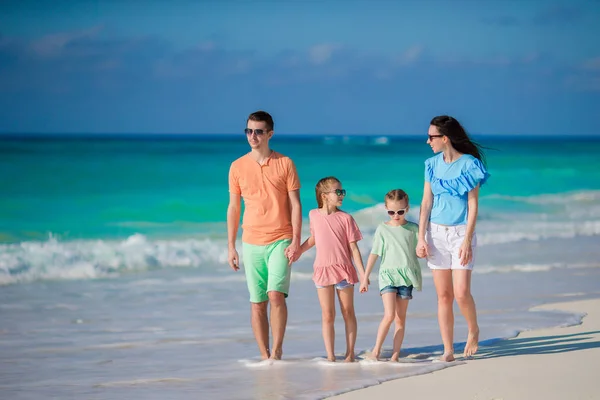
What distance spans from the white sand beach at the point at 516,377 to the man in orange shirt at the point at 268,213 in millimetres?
836

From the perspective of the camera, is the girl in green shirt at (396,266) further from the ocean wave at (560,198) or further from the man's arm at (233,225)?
the ocean wave at (560,198)

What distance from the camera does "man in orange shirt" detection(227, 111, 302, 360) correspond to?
4.91m

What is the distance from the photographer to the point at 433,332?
236 inches

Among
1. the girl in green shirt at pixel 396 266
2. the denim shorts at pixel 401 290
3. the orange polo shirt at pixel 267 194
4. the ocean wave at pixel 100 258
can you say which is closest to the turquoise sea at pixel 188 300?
the ocean wave at pixel 100 258

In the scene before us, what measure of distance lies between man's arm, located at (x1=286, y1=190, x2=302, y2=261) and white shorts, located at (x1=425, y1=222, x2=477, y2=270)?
27.1 inches

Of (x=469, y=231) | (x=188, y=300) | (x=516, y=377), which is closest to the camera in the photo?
(x=516, y=377)

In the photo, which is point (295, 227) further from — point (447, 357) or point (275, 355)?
point (447, 357)

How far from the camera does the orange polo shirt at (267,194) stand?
491cm

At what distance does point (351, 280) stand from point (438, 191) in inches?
26.3

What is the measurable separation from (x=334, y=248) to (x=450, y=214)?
2.10 ft

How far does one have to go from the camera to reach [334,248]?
491cm

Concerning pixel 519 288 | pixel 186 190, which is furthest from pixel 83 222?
pixel 519 288

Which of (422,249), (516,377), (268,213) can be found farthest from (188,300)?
(516,377)

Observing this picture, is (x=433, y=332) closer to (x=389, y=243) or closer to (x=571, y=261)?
(x=389, y=243)
